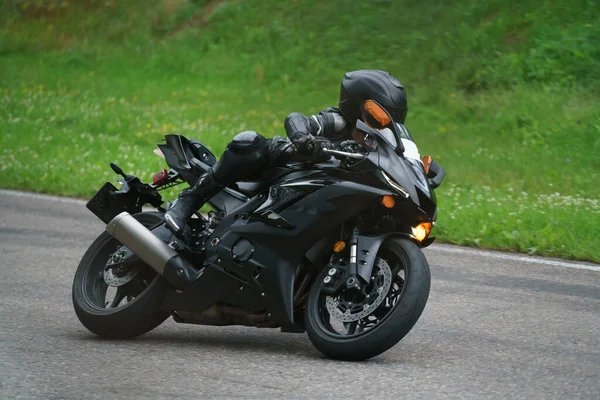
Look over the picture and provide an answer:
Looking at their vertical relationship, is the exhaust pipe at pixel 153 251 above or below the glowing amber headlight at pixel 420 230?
below

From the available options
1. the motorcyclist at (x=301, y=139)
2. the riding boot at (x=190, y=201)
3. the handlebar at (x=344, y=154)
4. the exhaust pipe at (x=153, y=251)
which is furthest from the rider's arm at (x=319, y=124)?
the exhaust pipe at (x=153, y=251)

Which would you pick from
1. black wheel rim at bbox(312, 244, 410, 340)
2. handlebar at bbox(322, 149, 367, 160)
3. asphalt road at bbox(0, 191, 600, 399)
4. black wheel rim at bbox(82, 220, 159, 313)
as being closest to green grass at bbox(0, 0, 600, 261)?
asphalt road at bbox(0, 191, 600, 399)

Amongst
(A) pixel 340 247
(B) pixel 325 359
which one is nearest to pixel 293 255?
(A) pixel 340 247

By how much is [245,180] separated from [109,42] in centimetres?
2080

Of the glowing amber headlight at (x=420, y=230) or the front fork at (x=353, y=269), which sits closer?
the front fork at (x=353, y=269)

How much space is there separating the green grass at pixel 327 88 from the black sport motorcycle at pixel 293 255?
4261 mm

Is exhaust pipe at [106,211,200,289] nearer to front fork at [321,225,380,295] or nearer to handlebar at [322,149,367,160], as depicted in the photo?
front fork at [321,225,380,295]

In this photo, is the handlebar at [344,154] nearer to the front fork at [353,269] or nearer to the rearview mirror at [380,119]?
the rearview mirror at [380,119]

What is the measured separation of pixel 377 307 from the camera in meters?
5.91

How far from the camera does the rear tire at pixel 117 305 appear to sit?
660cm

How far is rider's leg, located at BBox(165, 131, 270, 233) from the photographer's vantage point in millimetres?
6391

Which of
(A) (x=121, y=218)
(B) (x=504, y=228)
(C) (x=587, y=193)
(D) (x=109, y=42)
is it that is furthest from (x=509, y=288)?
(D) (x=109, y=42)

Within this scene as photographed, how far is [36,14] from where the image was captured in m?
28.8

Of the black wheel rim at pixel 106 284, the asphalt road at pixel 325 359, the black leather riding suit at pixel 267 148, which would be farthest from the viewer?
the black wheel rim at pixel 106 284
